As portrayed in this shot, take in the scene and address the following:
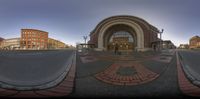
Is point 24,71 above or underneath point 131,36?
underneath

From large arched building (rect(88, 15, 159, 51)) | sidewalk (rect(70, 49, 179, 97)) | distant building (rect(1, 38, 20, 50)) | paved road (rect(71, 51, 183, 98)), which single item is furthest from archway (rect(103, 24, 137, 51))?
distant building (rect(1, 38, 20, 50))

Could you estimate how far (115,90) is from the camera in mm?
971

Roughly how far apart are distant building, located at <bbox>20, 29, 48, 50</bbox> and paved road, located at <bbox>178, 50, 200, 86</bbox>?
107cm

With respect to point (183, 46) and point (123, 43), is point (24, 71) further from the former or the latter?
point (183, 46)

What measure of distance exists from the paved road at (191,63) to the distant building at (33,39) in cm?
107

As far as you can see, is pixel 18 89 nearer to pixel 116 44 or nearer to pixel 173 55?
pixel 116 44

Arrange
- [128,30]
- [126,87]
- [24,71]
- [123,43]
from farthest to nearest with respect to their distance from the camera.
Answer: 1. [128,30]
2. [123,43]
3. [24,71]
4. [126,87]

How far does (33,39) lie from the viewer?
113cm

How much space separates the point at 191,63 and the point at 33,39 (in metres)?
1.37

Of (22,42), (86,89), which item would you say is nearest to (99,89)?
(86,89)

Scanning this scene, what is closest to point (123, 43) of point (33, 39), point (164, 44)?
point (164, 44)

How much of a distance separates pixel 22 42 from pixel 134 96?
3.04 ft

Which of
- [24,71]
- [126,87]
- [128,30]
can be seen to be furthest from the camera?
[128,30]

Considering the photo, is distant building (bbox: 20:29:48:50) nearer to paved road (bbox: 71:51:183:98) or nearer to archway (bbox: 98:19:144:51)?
paved road (bbox: 71:51:183:98)
